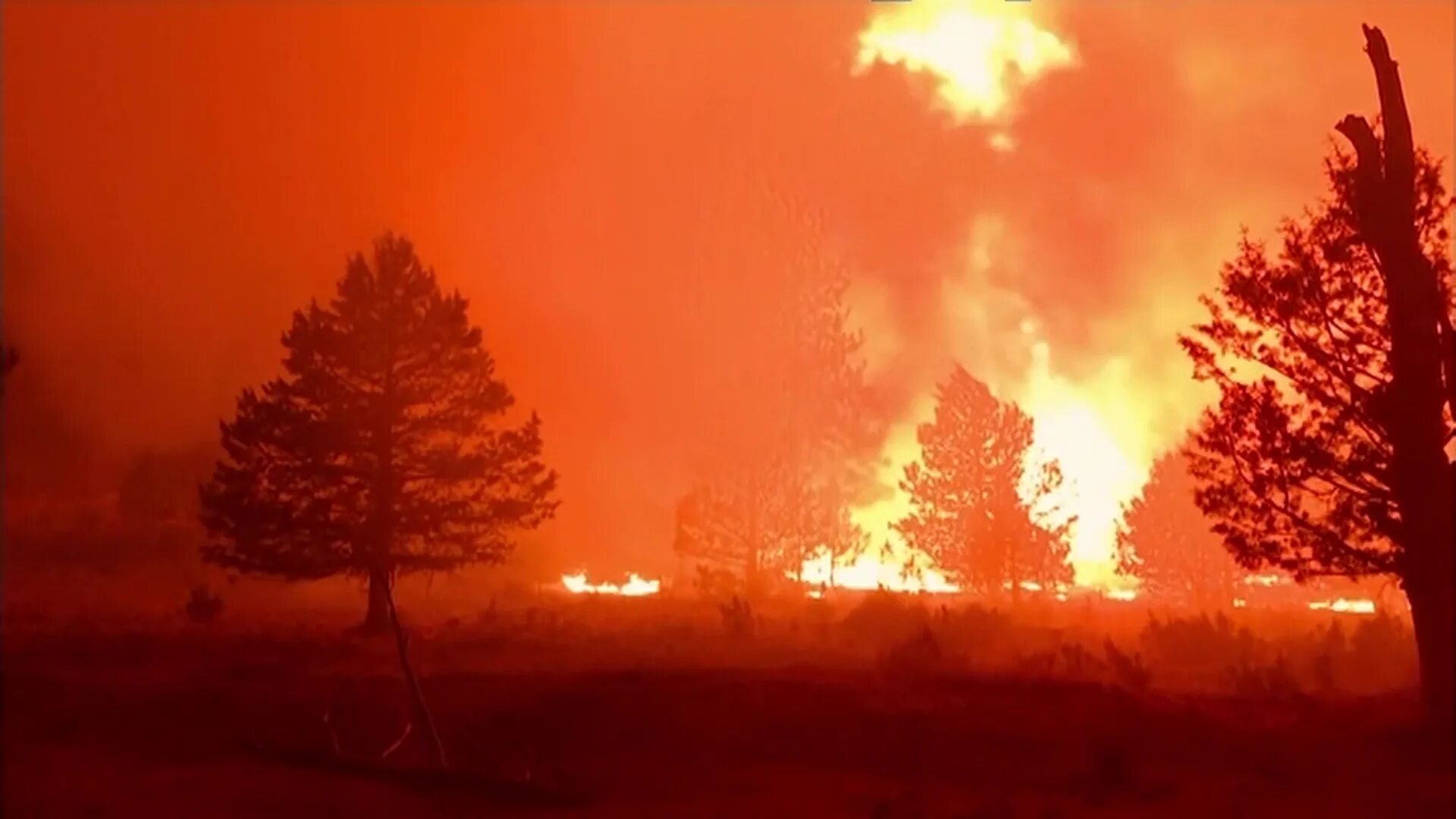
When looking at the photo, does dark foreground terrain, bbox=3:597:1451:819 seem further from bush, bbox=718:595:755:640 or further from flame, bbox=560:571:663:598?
flame, bbox=560:571:663:598

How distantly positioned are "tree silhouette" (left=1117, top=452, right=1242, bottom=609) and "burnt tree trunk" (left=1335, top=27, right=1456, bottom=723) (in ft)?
84.9

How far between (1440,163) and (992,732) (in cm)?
989

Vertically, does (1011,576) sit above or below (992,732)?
above

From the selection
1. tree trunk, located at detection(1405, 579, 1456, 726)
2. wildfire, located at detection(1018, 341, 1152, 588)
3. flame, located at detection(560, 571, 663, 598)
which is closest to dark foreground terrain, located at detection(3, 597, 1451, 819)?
tree trunk, located at detection(1405, 579, 1456, 726)

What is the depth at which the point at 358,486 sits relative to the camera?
28672 mm

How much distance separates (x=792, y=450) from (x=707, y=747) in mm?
27060

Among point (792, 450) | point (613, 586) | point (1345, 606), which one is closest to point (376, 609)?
point (792, 450)

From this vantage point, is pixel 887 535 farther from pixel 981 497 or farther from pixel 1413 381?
pixel 1413 381

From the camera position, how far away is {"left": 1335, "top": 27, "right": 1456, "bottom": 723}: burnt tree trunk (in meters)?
14.1

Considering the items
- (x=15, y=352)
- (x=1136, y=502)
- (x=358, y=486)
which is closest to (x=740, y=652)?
(x=358, y=486)

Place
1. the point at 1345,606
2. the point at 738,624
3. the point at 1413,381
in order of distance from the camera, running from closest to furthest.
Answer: the point at 1413,381 → the point at 738,624 → the point at 1345,606

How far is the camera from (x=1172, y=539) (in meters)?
40.6

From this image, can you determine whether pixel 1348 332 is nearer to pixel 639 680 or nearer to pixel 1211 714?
pixel 1211 714

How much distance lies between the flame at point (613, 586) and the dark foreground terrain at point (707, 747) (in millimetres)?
29345
